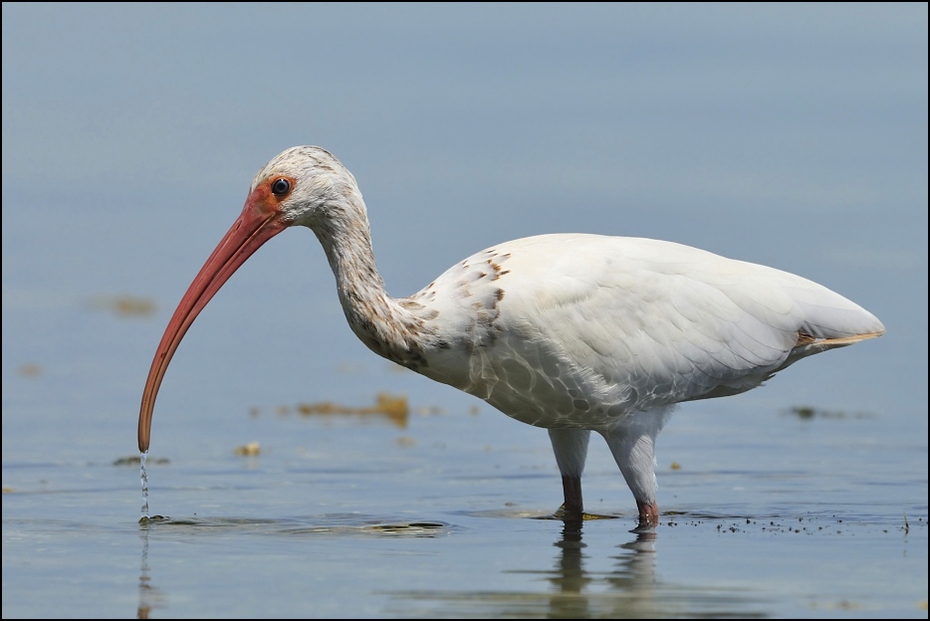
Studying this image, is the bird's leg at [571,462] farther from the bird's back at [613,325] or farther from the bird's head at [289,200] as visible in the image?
the bird's head at [289,200]

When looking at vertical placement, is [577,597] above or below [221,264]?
below

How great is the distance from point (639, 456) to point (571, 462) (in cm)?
79

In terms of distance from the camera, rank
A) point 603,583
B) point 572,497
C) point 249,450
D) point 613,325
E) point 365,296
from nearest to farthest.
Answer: point 603,583 → point 365,296 → point 613,325 → point 572,497 → point 249,450

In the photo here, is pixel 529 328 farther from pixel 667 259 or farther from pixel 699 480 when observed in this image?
pixel 699 480

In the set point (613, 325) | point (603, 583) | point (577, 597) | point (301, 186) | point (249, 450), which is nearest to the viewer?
point (577, 597)

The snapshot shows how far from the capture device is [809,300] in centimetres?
1241

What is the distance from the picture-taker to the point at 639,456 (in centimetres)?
1172

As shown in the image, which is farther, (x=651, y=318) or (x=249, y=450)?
(x=249, y=450)

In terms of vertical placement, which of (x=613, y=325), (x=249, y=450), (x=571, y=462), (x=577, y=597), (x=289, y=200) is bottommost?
(x=577, y=597)

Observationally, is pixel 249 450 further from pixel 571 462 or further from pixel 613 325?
pixel 613 325

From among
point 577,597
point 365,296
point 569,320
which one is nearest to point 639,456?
point 569,320

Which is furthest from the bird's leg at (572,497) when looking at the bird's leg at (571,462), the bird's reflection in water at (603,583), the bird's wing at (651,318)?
the bird's reflection in water at (603,583)

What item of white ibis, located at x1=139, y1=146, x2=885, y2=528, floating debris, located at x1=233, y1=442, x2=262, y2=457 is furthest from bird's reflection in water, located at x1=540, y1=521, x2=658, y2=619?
floating debris, located at x1=233, y1=442, x2=262, y2=457

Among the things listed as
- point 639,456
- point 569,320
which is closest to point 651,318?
point 569,320
